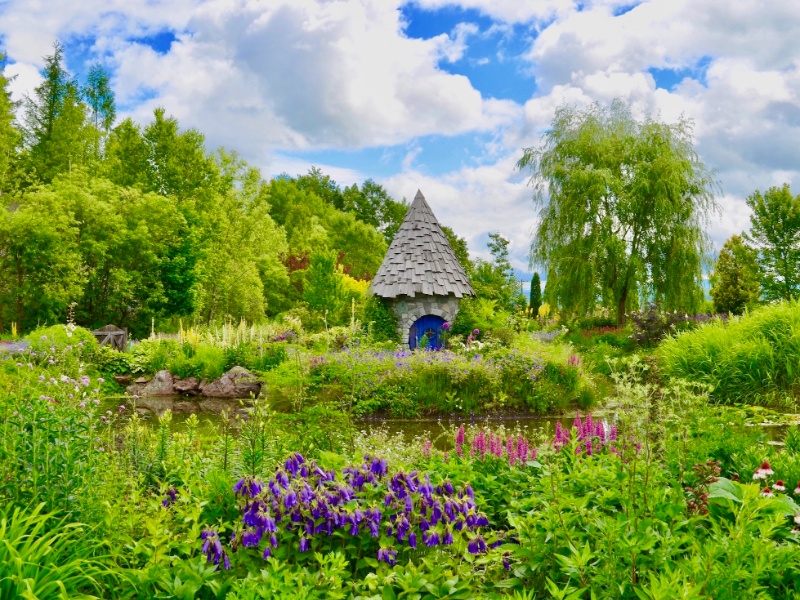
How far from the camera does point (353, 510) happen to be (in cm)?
283

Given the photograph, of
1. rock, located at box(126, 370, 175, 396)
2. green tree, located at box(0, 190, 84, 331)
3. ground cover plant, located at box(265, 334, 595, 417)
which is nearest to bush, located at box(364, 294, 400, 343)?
ground cover plant, located at box(265, 334, 595, 417)

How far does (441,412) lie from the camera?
34.9 ft

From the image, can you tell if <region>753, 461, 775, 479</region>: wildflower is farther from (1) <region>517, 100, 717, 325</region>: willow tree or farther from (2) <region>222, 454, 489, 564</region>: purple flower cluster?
(1) <region>517, 100, 717, 325</region>: willow tree

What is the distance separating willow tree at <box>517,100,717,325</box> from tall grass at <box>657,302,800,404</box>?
871 centimetres

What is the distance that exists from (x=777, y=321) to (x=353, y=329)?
28.4 ft

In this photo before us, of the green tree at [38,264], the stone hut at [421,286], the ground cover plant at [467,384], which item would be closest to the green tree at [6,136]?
the green tree at [38,264]

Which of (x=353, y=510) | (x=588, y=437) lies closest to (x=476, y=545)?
(x=353, y=510)

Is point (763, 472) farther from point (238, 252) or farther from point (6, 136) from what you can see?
point (6, 136)

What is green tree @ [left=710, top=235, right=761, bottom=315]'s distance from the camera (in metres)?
25.4

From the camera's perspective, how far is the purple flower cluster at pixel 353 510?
9.15 feet

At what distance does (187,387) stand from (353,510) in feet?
37.9

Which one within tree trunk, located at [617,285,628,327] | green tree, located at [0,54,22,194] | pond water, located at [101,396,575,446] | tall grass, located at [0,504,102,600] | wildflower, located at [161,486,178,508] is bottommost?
pond water, located at [101,396,575,446]

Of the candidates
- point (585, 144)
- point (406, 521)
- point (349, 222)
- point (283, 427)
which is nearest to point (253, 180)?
point (349, 222)

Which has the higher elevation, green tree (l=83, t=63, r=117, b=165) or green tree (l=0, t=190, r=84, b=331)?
green tree (l=83, t=63, r=117, b=165)
